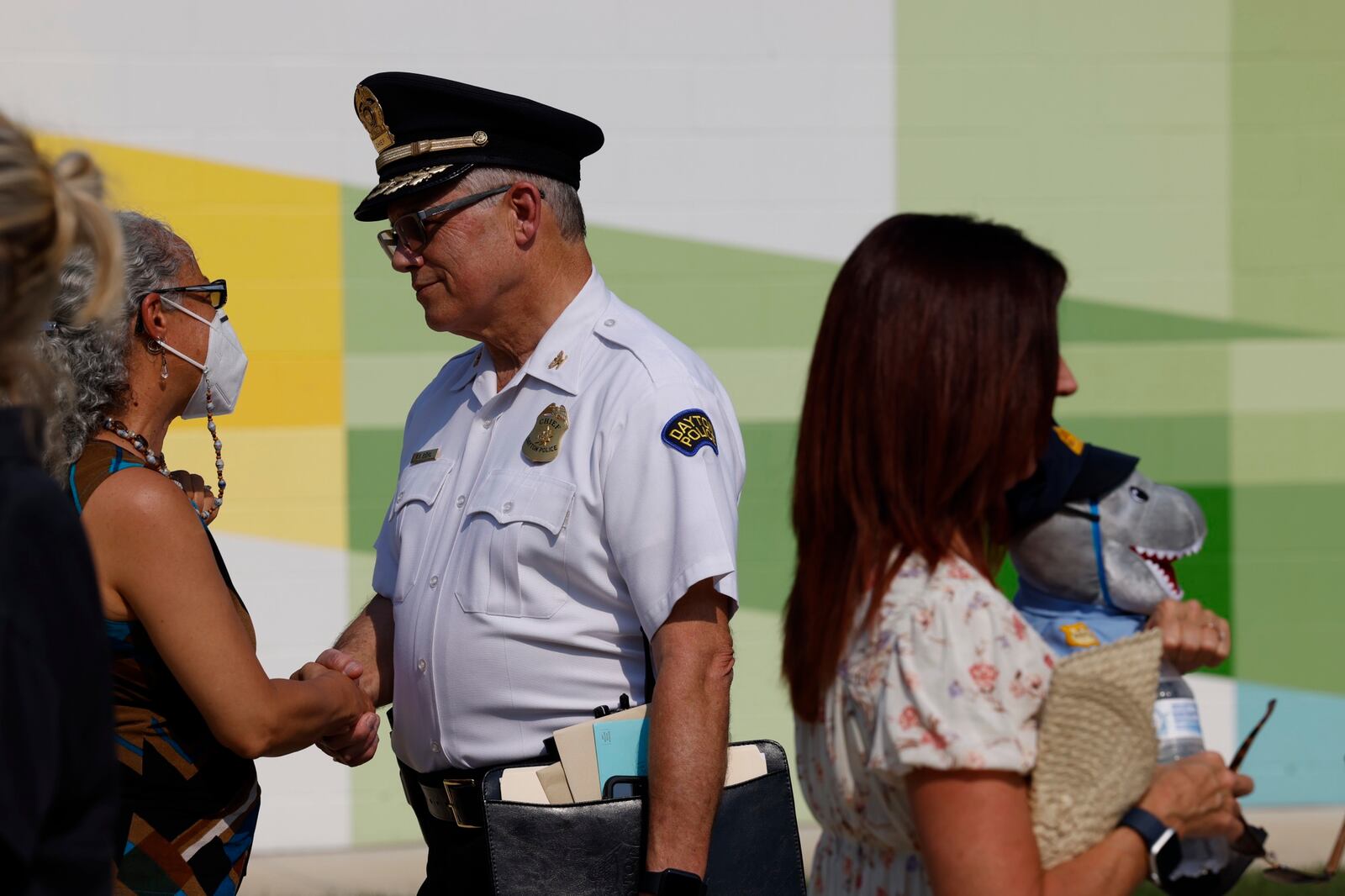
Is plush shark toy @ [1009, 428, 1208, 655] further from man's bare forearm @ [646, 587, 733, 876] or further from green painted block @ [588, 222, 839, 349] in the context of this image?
green painted block @ [588, 222, 839, 349]

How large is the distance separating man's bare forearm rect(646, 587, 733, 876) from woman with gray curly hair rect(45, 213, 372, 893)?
54 centimetres

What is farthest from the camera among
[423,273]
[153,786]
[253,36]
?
[253,36]

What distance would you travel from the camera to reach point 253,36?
4.09 m

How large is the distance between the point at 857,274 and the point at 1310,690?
345cm

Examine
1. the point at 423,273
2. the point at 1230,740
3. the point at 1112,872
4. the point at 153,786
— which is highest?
the point at 423,273

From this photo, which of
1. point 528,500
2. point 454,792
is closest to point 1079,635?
point 528,500

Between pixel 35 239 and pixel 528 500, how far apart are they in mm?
1134

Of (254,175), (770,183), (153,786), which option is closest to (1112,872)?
(153,786)

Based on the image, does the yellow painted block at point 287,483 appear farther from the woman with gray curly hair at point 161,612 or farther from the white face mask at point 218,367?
the woman with gray curly hair at point 161,612

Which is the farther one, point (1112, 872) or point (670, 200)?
point (670, 200)

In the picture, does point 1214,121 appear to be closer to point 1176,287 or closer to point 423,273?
point 1176,287

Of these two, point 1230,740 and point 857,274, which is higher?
point 857,274

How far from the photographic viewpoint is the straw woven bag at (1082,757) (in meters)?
1.38

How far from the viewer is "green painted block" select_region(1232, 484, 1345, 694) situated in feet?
14.2
